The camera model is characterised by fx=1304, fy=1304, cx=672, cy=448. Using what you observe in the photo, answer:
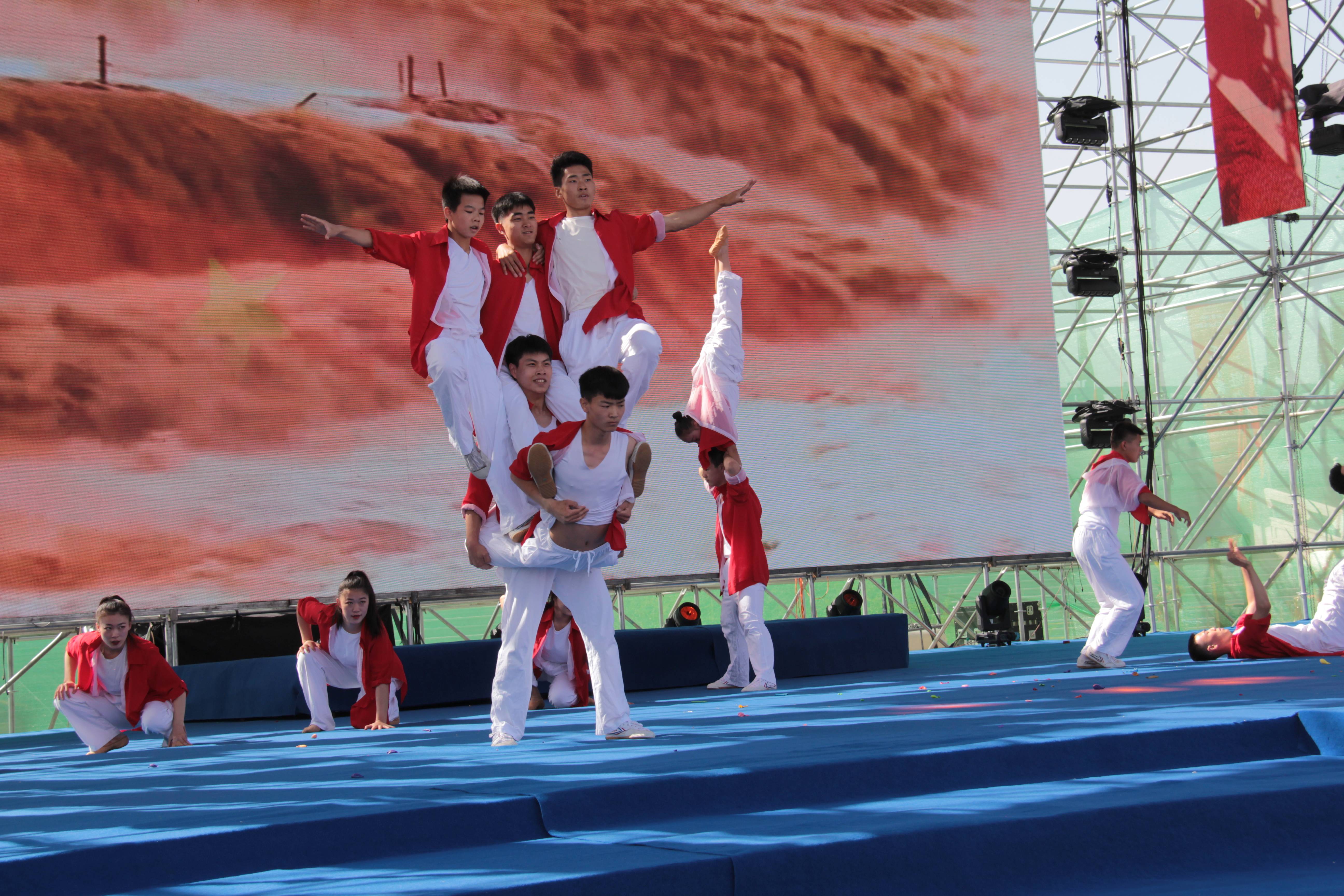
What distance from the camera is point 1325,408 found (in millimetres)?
13359

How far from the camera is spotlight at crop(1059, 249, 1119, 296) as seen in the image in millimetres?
10031

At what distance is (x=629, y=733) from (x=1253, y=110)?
8478 millimetres

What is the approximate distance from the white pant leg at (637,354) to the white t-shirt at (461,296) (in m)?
0.48

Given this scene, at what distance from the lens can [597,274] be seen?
4266 mm

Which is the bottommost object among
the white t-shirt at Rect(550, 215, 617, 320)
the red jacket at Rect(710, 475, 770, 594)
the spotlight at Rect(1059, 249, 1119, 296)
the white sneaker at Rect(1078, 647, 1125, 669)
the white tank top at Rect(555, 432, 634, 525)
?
the white sneaker at Rect(1078, 647, 1125, 669)

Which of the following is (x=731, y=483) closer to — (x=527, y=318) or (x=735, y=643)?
(x=735, y=643)

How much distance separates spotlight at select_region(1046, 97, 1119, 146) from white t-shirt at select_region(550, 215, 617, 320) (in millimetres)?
6530

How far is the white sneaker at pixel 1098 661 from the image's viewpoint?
5.23m

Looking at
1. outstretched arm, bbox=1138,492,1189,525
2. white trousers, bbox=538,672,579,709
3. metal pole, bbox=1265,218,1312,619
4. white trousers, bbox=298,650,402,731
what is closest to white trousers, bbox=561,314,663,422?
white trousers, bbox=298,650,402,731

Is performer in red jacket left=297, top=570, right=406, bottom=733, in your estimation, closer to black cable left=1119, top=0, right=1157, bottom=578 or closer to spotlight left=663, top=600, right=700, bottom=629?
spotlight left=663, top=600, right=700, bottom=629

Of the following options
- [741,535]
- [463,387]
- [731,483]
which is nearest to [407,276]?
[731,483]

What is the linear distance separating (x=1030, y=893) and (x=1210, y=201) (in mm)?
13808

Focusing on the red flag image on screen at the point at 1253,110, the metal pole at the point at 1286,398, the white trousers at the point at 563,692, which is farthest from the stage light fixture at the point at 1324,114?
the white trousers at the point at 563,692

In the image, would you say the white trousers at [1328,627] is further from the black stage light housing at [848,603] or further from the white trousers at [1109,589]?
the black stage light housing at [848,603]
